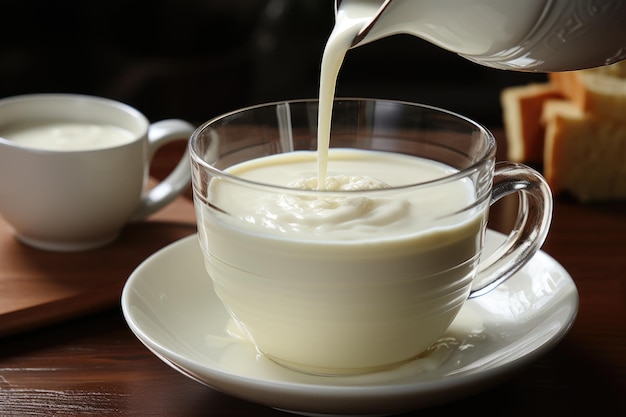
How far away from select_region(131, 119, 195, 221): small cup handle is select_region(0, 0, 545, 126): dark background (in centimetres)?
121

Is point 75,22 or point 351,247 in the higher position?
point 351,247

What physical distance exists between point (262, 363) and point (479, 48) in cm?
30

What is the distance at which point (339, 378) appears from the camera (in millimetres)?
675

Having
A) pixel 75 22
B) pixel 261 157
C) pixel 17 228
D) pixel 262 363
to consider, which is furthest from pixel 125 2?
pixel 262 363

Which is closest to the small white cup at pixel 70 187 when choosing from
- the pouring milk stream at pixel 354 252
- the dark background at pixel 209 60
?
the pouring milk stream at pixel 354 252

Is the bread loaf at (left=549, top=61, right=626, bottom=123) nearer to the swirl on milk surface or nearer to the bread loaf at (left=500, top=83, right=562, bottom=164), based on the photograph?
the bread loaf at (left=500, top=83, right=562, bottom=164)

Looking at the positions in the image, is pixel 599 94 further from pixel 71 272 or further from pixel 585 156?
pixel 71 272

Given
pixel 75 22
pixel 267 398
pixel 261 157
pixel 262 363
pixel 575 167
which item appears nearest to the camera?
pixel 267 398

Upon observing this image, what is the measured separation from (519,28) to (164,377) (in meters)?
0.39

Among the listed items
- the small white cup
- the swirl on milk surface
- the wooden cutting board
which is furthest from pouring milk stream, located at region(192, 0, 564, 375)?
the small white cup

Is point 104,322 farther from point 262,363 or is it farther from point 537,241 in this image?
point 537,241

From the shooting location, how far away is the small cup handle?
1.05 metres

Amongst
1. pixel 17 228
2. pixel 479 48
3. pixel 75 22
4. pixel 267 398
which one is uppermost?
pixel 479 48

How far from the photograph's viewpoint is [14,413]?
25.9 inches
